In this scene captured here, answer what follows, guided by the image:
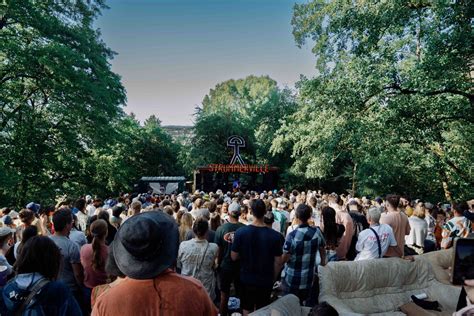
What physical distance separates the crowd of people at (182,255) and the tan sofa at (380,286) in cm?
18

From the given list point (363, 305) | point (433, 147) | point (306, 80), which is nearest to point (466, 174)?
point (433, 147)

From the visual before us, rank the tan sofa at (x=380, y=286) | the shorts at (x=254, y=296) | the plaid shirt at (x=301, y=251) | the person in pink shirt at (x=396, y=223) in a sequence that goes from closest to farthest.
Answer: the shorts at (x=254, y=296) < the plaid shirt at (x=301, y=251) < the tan sofa at (x=380, y=286) < the person in pink shirt at (x=396, y=223)

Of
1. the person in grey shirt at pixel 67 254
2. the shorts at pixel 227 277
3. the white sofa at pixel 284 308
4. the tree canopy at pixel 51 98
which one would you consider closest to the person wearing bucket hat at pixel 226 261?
the shorts at pixel 227 277

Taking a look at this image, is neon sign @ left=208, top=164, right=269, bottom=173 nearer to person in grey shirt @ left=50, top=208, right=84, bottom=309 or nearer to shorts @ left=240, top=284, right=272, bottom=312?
shorts @ left=240, top=284, right=272, bottom=312

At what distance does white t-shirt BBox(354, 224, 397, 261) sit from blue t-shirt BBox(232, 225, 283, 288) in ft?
6.91

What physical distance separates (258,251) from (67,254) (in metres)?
2.12

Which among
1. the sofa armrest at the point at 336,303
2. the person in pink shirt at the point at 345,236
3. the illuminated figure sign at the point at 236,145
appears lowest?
the sofa armrest at the point at 336,303

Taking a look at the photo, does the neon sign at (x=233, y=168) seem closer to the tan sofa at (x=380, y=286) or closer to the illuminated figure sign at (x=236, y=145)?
the illuminated figure sign at (x=236, y=145)

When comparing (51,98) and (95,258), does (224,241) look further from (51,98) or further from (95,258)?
(51,98)

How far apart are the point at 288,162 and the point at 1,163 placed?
856 inches

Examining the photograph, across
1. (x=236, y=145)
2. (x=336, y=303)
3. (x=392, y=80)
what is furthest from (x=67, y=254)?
(x=236, y=145)

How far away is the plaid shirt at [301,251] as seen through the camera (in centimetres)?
430

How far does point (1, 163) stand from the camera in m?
14.1

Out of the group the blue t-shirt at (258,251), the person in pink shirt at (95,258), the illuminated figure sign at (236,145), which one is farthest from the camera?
the illuminated figure sign at (236,145)
